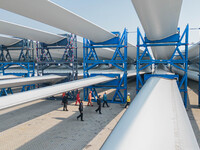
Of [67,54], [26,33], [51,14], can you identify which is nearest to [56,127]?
[51,14]

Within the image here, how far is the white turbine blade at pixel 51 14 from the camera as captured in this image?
21.3 feet

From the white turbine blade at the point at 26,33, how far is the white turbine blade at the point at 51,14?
3.61 m

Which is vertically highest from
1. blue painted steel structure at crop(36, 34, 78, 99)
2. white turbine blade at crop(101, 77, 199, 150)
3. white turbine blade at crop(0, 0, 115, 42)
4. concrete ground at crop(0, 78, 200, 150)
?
white turbine blade at crop(0, 0, 115, 42)

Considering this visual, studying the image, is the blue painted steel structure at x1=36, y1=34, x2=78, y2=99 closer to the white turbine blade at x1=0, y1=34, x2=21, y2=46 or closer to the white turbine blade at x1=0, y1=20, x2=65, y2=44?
the white turbine blade at x1=0, y1=20, x2=65, y2=44

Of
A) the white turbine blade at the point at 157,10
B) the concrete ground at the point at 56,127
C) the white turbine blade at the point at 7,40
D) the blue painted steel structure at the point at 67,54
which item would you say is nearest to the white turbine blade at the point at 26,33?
the blue painted steel structure at the point at 67,54

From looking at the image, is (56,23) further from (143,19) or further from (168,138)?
(168,138)

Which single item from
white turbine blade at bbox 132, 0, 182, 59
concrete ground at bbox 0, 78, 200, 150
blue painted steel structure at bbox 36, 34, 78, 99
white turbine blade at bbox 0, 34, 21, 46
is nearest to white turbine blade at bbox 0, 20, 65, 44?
blue painted steel structure at bbox 36, 34, 78, 99

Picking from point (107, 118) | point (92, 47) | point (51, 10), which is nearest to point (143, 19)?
point (51, 10)

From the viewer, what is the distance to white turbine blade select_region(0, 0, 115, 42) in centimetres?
649

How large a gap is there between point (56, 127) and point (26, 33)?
755 cm

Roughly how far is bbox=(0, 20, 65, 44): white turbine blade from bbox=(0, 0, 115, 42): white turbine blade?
361 centimetres

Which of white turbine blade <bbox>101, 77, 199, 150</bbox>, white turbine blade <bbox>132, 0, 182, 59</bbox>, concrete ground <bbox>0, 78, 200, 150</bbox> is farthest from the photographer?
concrete ground <bbox>0, 78, 200, 150</bbox>

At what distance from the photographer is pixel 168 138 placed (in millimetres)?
2295

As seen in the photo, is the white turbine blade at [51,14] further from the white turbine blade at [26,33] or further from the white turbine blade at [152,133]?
the white turbine blade at [152,133]
